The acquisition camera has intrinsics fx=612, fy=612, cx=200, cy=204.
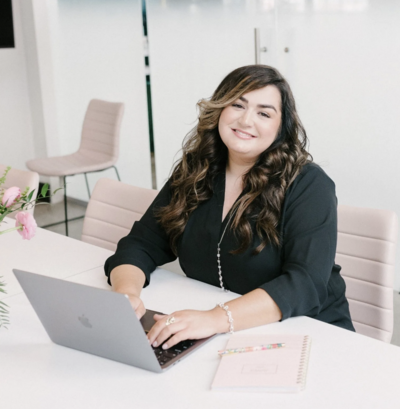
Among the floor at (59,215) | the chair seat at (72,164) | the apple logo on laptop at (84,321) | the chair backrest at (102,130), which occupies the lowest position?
the floor at (59,215)

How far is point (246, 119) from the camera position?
68.4 inches

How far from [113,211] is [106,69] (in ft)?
8.40

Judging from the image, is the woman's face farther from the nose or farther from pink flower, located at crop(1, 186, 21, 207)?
pink flower, located at crop(1, 186, 21, 207)

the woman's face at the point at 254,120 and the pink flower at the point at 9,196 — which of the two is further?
the woman's face at the point at 254,120

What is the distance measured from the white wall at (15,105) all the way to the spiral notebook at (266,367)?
14.3ft

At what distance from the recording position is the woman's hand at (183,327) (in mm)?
1381

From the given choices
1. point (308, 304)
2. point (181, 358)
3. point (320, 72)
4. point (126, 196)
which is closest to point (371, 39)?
point (320, 72)

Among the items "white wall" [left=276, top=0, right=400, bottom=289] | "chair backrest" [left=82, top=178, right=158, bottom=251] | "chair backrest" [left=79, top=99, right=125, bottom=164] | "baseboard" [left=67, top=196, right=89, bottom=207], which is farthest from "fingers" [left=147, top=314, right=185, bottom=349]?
"baseboard" [left=67, top=196, right=89, bottom=207]

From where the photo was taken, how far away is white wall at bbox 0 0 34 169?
516cm

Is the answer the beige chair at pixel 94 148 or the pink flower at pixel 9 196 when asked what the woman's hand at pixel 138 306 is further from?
the beige chair at pixel 94 148

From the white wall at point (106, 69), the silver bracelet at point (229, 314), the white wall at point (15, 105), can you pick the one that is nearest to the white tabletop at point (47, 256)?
the silver bracelet at point (229, 314)

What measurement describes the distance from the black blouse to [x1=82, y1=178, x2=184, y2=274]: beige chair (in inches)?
13.8

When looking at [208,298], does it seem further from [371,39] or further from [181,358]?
[371,39]

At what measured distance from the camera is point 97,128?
4.49m
